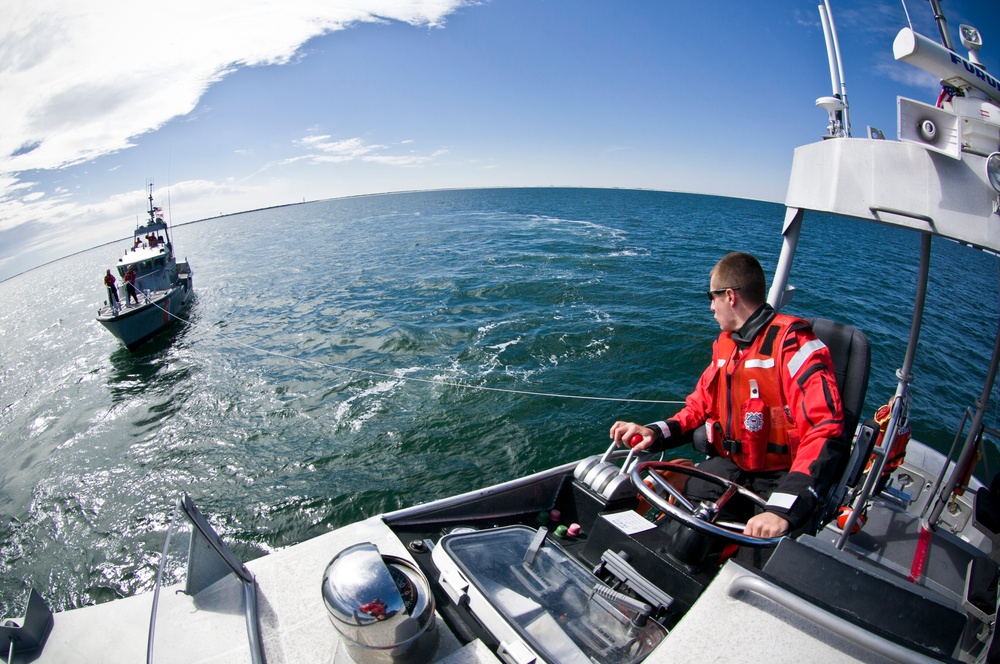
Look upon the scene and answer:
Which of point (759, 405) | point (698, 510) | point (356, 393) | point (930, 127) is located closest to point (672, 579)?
point (698, 510)

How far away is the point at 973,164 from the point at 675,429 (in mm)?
2237

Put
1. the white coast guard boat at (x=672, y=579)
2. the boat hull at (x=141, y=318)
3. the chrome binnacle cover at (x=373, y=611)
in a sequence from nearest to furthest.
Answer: the white coast guard boat at (x=672, y=579)
the chrome binnacle cover at (x=373, y=611)
the boat hull at (x=141, y=318)

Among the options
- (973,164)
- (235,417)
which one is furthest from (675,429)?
(235,417)

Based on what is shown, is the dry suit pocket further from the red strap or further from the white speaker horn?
the white speaker horn

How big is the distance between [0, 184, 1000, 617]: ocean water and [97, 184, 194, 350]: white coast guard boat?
35.0 inches

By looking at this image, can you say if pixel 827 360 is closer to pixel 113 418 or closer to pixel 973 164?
pixel 973 164

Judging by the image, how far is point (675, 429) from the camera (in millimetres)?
3557

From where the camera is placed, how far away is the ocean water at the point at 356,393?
823 centimetres

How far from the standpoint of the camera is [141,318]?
1986 cm

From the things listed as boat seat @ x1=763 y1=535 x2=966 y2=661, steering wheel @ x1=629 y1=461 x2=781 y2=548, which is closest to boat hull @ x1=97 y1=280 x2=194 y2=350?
steering wheel @ x1=629 y1=461 x2=781 y2=548

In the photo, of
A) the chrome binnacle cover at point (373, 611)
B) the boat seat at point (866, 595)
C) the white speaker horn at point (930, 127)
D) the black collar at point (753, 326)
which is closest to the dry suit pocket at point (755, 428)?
the black collar at point (753, 326)

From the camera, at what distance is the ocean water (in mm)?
8234

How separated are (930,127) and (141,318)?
965 inches

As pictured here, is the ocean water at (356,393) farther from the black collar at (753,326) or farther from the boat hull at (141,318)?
the black collar at (753,326)
